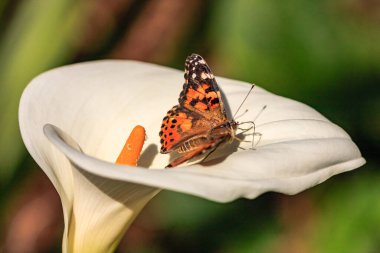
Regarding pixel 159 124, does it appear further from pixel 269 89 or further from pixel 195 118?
pixel 269 89

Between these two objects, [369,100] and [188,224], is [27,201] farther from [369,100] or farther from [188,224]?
[369,100]

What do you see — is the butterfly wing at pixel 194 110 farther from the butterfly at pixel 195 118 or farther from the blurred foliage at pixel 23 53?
the blurred foliage at pixel 23 53

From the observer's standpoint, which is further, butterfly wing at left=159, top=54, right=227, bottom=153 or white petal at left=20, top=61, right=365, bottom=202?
butterfly wing at left=159, top=54, right=227, bottom=153

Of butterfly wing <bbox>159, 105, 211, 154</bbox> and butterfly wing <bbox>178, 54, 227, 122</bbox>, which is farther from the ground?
butterfly wing <bbox>178, 54, 227, 122</bbox>

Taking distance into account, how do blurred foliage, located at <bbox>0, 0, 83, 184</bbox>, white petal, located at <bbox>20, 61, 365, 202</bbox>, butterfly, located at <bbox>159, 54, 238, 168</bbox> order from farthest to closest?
blurred foliage, located at <bbox>0, 0, 83, 184</bbox> < butterfly, located at <bbox>159, 54, 238, 168</bbox> < white petal, located at <bbox>20, 61, 365, 202</bbox>

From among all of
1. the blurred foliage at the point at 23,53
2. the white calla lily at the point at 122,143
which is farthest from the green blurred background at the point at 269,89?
the white calla lily at the point at 122,143

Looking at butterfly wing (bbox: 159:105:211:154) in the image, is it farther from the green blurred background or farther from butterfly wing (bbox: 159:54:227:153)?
the green blurred background

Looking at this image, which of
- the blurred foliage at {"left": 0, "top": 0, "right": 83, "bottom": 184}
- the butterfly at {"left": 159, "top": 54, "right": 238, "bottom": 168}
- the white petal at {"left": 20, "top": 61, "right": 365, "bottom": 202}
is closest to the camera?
the white petal at {"left": 20, "top": 61, "right": 365, "bottom": 202}

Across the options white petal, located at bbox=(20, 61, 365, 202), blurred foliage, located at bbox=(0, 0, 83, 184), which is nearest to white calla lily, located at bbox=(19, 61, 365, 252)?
white petal, located at bbox=(20, 61, 365, 202)
